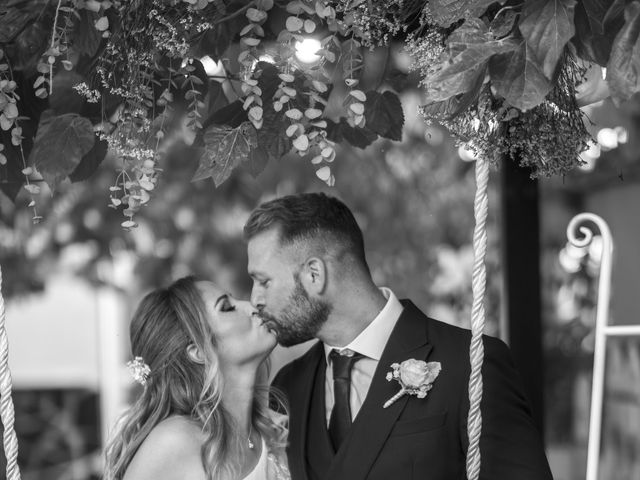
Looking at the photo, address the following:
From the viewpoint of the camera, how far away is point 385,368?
2.71 m

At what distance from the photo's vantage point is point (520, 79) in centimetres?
159

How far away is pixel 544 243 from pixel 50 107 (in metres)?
5.13

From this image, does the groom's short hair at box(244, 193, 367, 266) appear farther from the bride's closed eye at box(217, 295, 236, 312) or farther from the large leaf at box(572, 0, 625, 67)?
the large leaf at box(572, 0, 625, 67)

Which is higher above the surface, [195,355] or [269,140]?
[269,140]

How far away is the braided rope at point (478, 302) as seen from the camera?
1911mm

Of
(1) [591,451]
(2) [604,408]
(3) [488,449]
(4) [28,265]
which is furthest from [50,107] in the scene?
(4) [28,265]

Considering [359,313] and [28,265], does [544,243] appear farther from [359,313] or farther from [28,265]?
[359,313]

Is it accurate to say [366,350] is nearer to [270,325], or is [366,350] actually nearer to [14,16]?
[270,325]

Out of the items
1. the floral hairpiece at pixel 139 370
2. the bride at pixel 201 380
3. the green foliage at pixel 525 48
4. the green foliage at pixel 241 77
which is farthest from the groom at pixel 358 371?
the green foliage at pixel 525 48

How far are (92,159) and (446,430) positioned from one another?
111cm

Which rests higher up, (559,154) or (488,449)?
(559,154)

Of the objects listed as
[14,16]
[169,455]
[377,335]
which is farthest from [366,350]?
[14,16]

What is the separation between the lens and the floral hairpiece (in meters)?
2.80

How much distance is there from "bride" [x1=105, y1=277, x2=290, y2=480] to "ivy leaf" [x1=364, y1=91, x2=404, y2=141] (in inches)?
29.7
